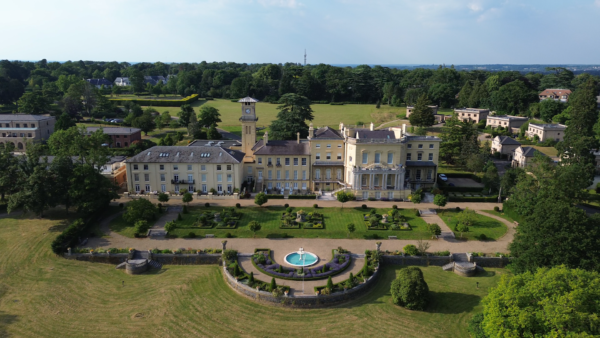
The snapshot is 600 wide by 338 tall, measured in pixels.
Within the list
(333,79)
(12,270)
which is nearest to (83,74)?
(333,79)

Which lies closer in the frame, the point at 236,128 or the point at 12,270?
the point at 12,270

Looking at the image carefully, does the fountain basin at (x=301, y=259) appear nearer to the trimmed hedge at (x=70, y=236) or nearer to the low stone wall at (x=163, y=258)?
the low stone wall at (x=163, y=258)

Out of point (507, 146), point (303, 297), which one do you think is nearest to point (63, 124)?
point (303, 297)

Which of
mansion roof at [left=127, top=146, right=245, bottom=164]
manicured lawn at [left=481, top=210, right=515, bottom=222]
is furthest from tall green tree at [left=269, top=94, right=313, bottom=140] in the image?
manicured lawn at [left=481, top=210, right=515, bottom=222]

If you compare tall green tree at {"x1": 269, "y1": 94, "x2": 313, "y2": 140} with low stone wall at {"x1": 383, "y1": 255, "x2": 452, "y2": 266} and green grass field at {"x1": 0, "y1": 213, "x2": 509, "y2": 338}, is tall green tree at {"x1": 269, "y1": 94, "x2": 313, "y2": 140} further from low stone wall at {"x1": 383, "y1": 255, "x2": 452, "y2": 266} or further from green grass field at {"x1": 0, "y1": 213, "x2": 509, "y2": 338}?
green grass field at {"x1": 0, "y1": 213, "x2": 509, "y2": 338}

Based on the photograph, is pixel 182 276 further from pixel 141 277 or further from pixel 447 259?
pixel 447 259

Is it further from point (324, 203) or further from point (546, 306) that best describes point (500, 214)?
point (546, 306)
